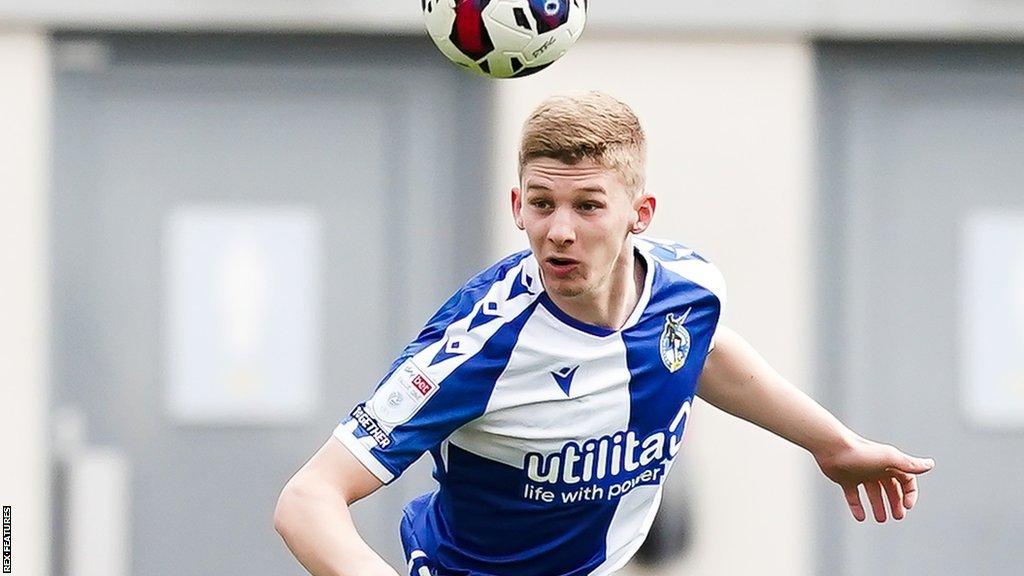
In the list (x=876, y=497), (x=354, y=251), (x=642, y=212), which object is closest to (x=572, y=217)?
(x=642, y=212)

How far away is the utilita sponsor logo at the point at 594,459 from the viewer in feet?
16.1

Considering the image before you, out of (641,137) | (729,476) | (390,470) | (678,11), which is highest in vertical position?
(678,11)

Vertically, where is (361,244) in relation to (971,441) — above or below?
above

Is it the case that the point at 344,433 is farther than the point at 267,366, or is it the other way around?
the point at 267,366

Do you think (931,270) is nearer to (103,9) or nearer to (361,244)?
(361,244)

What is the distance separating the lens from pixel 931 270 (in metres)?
9.61

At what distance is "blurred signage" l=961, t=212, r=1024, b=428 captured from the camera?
9.56 metres

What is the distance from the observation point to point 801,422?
5293 millimetres

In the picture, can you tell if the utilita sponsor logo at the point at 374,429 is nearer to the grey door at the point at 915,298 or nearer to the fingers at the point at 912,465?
the fingers at the point at 912,465

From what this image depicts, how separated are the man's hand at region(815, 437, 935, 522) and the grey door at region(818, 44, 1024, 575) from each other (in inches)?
163

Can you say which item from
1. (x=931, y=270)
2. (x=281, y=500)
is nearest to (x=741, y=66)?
(x=931, y=270)

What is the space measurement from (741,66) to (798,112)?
332 mm

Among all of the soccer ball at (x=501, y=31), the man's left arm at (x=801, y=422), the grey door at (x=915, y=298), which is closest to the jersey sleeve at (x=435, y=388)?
the man's left arm at (x=801, y=422)

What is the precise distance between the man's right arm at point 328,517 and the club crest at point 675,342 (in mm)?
823
